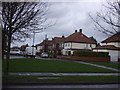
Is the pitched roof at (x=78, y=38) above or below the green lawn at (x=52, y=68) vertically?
above

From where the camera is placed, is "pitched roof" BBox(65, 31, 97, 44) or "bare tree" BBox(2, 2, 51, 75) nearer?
"bare tree" BBox(2, 2, 51, 75)

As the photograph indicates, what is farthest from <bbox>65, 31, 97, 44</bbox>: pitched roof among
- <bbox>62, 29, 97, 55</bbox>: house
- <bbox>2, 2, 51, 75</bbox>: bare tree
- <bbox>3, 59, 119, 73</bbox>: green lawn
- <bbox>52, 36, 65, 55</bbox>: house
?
<bbox>2, 2, 51, 75</bbox>: bare tree

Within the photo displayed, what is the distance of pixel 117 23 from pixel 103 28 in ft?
2.84

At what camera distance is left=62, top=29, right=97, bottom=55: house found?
2571 inches

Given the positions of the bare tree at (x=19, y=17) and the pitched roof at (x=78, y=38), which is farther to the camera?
the pitched roof at (x=78, y=38)

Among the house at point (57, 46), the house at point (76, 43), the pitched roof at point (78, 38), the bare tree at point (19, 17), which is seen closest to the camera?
the bare tree at point (19, 17)

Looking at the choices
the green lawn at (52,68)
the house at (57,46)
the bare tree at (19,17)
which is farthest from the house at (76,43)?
the bare tree at (19,17)

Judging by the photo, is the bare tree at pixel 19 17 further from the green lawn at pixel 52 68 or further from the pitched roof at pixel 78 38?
the pitched roof at pixel 78 38

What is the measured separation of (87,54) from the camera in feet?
139

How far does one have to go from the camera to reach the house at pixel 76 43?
6531 cm

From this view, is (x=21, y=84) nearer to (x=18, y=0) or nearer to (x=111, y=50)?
(x=18, y=0)

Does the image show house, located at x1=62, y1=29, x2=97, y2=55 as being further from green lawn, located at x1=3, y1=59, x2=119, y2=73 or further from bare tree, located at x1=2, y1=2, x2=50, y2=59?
bare tree, located at x1=2, y1=2, x2=50, y2=59

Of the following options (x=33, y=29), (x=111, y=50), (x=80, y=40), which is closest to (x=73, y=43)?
(x=80, y=40)

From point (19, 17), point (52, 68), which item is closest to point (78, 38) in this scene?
point (52, 68)
